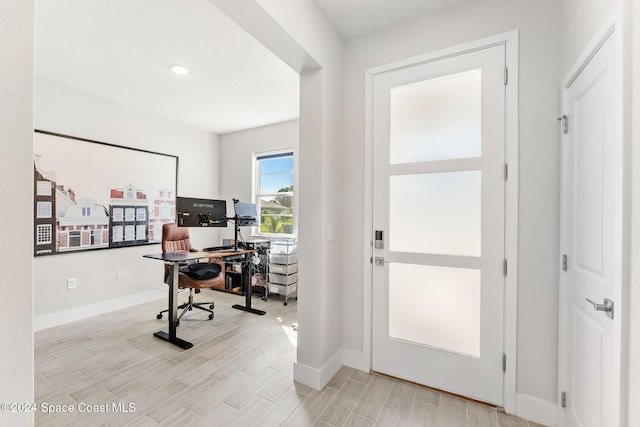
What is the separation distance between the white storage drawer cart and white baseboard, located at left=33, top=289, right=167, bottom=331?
1709 mm

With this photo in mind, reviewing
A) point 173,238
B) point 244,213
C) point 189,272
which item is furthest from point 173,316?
point 244,213

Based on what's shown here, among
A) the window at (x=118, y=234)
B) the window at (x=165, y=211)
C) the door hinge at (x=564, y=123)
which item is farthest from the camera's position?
the window at (x=165, y=211)

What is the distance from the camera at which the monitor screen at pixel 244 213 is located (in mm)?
3545

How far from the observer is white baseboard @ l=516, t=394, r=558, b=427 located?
65.0 inches

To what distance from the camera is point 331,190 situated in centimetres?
217

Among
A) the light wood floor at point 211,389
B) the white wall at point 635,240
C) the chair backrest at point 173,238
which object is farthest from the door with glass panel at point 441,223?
the chair backrest at point 173,238

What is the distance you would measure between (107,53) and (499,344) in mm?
3996

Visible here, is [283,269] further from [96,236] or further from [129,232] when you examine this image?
[96,236]

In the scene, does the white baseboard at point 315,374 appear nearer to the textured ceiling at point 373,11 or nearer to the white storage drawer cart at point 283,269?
the white storage drawer cart at point 283,269

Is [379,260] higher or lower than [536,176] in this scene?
lower

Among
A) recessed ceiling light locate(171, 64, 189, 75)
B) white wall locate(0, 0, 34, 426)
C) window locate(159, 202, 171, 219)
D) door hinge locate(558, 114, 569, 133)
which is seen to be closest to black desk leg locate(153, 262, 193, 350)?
window locate(159, 202, 171, 219)

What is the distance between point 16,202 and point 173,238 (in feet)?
10.6

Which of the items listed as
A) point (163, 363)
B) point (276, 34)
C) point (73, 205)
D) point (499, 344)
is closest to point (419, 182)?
point (499, 344)

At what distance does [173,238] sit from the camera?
12.0 feet
